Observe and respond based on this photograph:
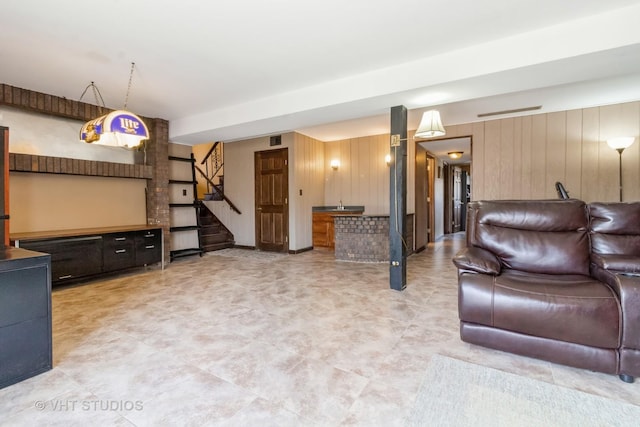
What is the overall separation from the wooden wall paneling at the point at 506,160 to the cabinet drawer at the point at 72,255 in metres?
6.50

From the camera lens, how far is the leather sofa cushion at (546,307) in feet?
5.99

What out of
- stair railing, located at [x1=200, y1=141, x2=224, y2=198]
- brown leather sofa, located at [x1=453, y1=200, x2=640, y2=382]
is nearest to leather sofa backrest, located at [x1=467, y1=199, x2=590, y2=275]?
brown leather sofa, located at [x1=453, y1=200, x2=640, y2=382]

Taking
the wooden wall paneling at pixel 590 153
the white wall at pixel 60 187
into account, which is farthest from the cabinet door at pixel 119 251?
the wooden wall paneling at pixel 590 153

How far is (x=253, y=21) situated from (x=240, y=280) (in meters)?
3.19

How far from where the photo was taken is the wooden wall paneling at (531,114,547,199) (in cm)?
493

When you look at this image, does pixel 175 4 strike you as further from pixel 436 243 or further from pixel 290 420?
pixel 436 243

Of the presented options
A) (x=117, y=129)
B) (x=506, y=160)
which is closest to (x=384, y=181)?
(x=506, y=160)

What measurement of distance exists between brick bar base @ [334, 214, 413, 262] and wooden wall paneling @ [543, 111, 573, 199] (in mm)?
2770

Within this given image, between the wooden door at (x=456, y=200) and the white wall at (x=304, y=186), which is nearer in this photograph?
the white wall at (x=304, y=186)

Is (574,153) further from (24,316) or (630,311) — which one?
(24,316)

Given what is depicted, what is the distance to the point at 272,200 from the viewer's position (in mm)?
6668

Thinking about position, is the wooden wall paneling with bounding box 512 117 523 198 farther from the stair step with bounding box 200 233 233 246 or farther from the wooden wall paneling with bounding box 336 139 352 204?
the stair step with bounding box 200 233 233 246

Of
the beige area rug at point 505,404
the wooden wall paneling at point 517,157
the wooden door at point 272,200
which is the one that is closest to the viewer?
the beige area rug at point 505,404

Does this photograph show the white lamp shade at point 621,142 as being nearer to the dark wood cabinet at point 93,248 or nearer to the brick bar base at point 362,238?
the brick bar base at point 362,238
